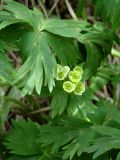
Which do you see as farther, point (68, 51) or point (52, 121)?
point (52, 121)

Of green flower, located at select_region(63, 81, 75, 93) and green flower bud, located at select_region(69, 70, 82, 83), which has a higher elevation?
green flower bud, located at select_region(69, 70, 82, 83)

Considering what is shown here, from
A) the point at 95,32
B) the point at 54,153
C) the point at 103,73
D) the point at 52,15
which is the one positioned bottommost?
the point at 54,153

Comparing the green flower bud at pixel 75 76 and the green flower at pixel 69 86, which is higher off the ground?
the green flower bud at pixel 75 76

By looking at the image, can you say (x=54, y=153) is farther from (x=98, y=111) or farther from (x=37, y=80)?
(x=37, y=80)

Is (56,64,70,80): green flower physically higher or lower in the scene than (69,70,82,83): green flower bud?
higher

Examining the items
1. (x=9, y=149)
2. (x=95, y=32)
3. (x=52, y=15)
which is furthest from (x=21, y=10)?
(x=52, y=15)

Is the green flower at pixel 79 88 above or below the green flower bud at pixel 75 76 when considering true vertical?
below
